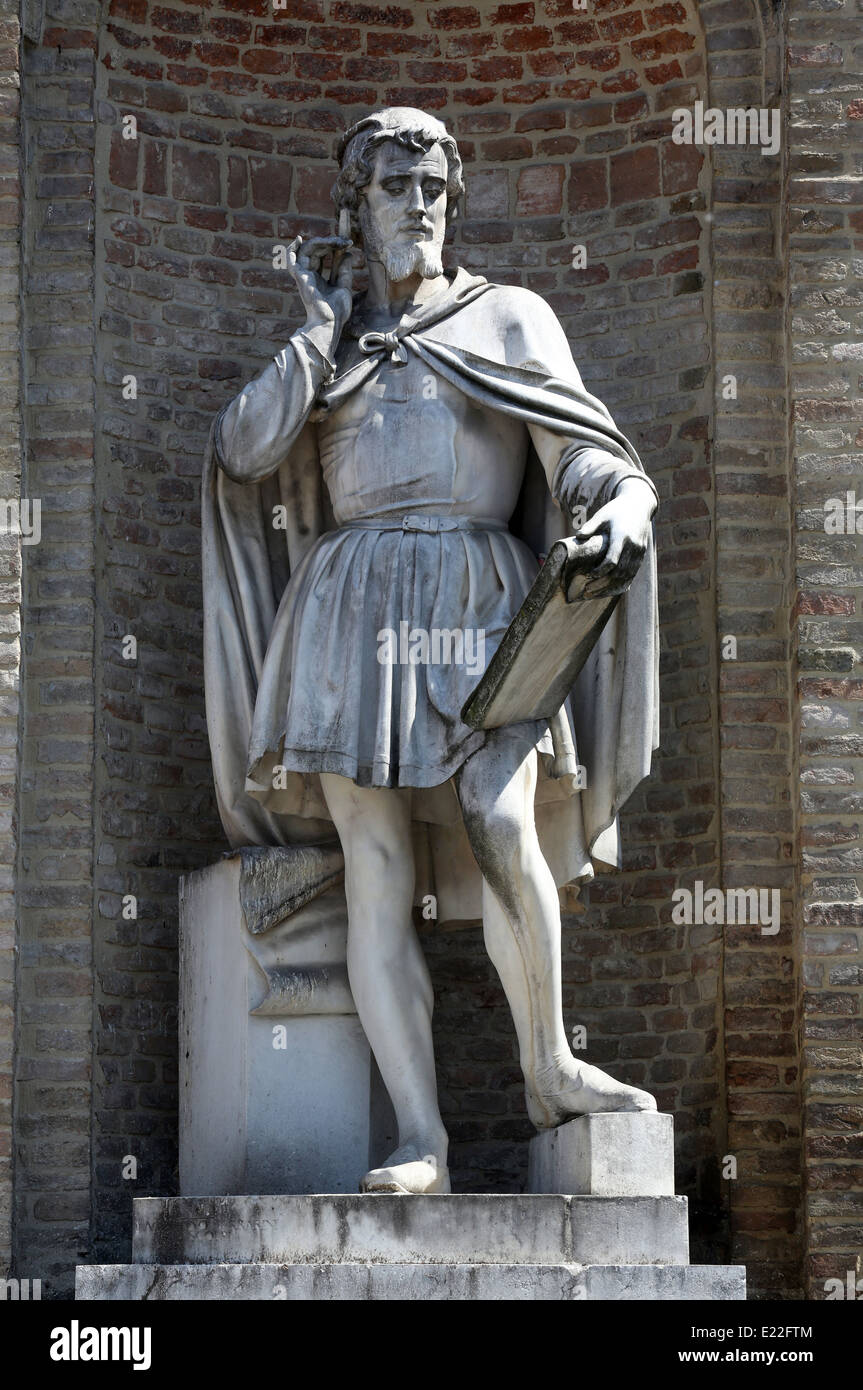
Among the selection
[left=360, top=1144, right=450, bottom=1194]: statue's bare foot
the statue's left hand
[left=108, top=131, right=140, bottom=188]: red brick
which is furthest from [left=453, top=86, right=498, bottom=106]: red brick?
[left=360, top=1144, right=450, bottom=1194]: statue's bare foot

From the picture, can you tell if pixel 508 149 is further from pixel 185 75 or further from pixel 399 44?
pixel 185 75

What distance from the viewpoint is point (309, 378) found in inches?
283

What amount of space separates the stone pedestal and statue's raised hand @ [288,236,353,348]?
1.44 meters

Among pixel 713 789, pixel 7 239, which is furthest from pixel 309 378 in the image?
pixel 713 789

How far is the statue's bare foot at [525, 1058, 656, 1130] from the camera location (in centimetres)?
662

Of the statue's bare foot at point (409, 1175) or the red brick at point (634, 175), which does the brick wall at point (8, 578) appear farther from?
the red brick at point (634, 175)

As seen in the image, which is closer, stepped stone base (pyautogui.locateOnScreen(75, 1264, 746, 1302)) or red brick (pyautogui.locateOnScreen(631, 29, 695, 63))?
stepped stone base (pyautogui.locateOnScreen(75, 1264, 746, 1302))

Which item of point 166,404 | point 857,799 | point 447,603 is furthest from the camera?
point 166,404

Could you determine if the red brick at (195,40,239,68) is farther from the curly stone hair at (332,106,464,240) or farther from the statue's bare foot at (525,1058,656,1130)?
the statue's bare foot at (525,1058,656,1130)

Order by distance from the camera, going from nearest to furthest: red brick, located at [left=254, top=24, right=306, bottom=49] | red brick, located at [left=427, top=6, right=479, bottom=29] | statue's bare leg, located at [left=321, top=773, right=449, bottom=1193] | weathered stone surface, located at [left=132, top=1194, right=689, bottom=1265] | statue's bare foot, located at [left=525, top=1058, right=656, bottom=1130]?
1. weathered stone surface, located at [left=132, top=1194, right=689, bottom=1265]
2. statue's bare foot, located at [left=525, top=1058, right=656, bottom=1130]
3. statue's bare leg, located at [left=321, top=773, right=449, bottom=1193]
4. red brick, located at [left=254, top=24, right=306, bottom=49]
5. red brick, located at [left=427, top=6, right=479, bottom=29]

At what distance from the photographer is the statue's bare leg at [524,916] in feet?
22.1

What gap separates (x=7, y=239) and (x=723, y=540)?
2.33 metres

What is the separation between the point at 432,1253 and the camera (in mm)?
6387
